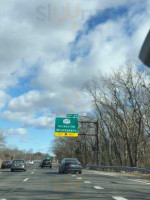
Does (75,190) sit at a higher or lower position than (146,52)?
lower

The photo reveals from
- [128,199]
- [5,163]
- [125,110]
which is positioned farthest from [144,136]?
Answer: [128,199]

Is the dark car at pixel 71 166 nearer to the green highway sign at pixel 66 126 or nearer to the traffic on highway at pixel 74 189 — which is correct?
the traffic on highway at pixel 74 189

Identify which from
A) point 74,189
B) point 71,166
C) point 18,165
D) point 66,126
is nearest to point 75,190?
point 74,189

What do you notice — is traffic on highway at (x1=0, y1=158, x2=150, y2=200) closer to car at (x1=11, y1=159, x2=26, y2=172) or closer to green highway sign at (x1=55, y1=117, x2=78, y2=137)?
car at (x1=11, y1=159, x2=26, y2=172)

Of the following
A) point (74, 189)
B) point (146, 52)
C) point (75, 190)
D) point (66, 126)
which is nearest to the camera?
point (146, 52)

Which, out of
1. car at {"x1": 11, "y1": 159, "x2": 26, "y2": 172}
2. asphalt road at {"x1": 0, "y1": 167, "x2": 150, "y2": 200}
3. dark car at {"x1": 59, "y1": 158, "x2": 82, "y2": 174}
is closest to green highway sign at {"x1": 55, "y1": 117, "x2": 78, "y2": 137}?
car at {"x1": 11, "y1": 159, "x2": 26, "y2": 172}

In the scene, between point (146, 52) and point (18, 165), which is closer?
point (146, 52)

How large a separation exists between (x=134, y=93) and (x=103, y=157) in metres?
33.4

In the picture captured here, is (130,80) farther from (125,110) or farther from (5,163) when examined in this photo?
(5,163)

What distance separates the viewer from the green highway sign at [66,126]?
153 feet

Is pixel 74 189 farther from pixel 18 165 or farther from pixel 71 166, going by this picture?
pixel 18 165

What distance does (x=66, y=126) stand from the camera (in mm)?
47250

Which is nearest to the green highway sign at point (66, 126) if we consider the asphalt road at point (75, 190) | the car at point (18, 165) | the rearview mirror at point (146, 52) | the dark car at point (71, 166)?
the car at point (18, 165)

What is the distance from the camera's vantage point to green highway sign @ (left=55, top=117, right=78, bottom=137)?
4675cm
